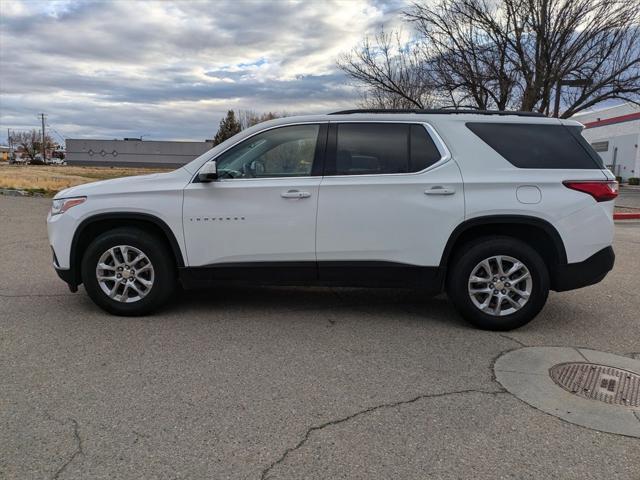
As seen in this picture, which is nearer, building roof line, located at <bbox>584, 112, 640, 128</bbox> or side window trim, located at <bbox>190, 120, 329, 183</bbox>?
side window trim, located at <bbox>190, 120, 329, 183</bbox>

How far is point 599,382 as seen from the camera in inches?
150

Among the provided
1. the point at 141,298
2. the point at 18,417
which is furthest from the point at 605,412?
the point at 141,298

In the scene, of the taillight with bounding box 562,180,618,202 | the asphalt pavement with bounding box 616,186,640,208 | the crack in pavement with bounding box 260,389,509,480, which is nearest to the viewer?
the crack in pavement with bounding box 260,389,509,480

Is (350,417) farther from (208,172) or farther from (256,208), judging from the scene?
(208,172)

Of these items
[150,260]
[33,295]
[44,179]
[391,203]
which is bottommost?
[33,295]

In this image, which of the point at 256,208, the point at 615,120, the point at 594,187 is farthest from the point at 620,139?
the point at 256,208

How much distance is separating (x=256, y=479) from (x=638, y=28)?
16743 millimetres

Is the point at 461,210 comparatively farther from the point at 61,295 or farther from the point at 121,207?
the point at 61,295

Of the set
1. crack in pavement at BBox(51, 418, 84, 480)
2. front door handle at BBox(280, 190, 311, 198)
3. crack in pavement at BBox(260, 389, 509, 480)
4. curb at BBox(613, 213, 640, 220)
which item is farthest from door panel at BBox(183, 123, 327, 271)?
curb at BBox(613, 213, 640, 220)

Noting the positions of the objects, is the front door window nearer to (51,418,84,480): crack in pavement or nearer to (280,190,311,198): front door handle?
(280,190,311,198): front door handle

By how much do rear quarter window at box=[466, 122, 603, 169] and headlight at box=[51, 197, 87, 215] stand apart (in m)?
3.69

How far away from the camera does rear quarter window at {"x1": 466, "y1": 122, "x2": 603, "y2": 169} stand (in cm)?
480

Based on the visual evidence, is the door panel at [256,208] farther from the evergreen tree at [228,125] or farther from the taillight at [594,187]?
the evergreen tree at [228,125]

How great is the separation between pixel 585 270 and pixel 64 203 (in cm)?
481
